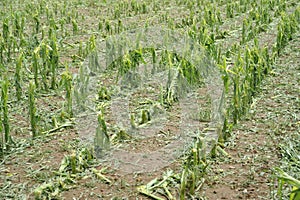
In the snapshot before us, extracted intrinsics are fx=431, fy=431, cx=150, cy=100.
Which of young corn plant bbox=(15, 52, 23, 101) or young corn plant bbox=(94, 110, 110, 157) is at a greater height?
young corn plant bbox=(15, 52, 23, 101)

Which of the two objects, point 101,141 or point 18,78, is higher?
point 18,78

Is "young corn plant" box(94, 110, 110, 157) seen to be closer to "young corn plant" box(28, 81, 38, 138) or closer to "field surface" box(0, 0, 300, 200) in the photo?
"field surface" box(0, 0, 300, 200)

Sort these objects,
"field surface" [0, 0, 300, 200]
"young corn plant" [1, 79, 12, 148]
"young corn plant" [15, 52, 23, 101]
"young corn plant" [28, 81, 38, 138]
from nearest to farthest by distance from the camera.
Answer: "field surface" [0, 0, 300, 200], "young corn plant" [1, 79, 12, 148], "young corn plant" [28, 81, 38, 138], "young corn plant" [15, 52, 23, 101]

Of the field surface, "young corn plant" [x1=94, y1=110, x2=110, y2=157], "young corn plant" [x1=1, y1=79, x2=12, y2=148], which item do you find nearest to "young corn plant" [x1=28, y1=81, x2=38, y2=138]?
the field surface

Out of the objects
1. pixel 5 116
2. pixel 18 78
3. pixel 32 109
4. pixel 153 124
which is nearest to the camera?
pixel 5 116

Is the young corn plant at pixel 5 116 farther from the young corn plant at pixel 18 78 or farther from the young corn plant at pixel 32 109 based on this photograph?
the young corn plant at pixel 18 78

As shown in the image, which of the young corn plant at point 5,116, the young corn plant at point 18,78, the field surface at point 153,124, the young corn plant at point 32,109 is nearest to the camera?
the field surface at point 153,124

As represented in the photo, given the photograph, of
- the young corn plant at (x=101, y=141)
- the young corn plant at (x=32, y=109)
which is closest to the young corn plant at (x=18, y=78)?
the young corn plant at (x=32, y=109)

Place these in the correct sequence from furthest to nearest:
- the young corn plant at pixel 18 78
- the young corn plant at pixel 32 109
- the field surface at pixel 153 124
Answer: the young corn plant at pixel 18 78
the young corn plant at pixel 32 109
the field surface at pixel 153 124

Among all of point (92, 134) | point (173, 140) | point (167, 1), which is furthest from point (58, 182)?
point (167, 1)

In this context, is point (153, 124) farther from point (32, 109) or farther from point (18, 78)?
point (18, 78)

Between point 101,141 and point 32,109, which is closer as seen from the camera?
point 101,141

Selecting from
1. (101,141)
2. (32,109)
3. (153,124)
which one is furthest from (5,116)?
(153,124)

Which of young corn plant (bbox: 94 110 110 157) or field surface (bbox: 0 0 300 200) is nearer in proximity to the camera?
field surface (bbox: 0 0 300 200)
